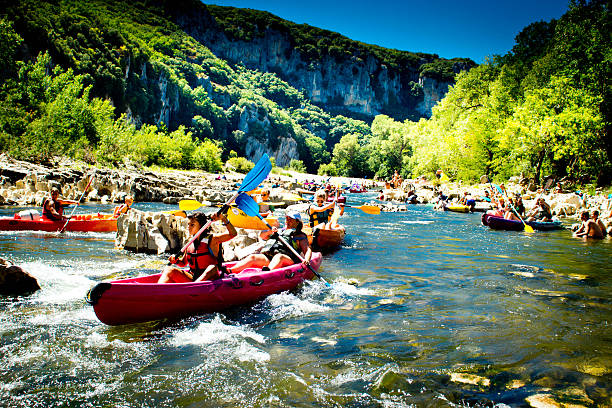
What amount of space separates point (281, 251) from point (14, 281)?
4.04 meters

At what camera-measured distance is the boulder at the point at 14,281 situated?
5.32 metres

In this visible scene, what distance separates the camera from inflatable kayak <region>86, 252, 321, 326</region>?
4082 mm

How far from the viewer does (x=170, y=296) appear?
4445mm

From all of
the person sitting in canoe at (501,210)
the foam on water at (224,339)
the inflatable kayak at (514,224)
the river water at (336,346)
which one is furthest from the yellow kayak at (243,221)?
the person sitting in canoe at (501,210)

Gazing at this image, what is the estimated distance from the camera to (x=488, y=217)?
44.9ft

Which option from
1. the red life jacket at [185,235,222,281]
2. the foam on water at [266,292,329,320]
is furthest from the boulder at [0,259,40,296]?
the foam on water at [266,292,329,320]

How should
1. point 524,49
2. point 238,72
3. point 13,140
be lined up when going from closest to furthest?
point 13,140, point 524,49, point 238,72

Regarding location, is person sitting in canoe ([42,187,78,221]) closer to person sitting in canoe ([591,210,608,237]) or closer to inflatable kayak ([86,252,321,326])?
inflatable kayak ([86,252,321,326])

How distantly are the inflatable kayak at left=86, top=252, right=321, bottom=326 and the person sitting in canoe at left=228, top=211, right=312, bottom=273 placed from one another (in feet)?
1.41

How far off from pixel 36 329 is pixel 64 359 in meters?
0.96

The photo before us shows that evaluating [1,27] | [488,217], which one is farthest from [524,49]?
[1,27]

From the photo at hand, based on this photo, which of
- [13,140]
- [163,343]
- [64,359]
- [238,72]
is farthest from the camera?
[238,72]

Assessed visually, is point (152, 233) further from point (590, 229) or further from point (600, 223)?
point (600, 223)

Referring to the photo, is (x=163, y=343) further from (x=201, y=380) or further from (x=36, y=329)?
(x=36, y=329)
